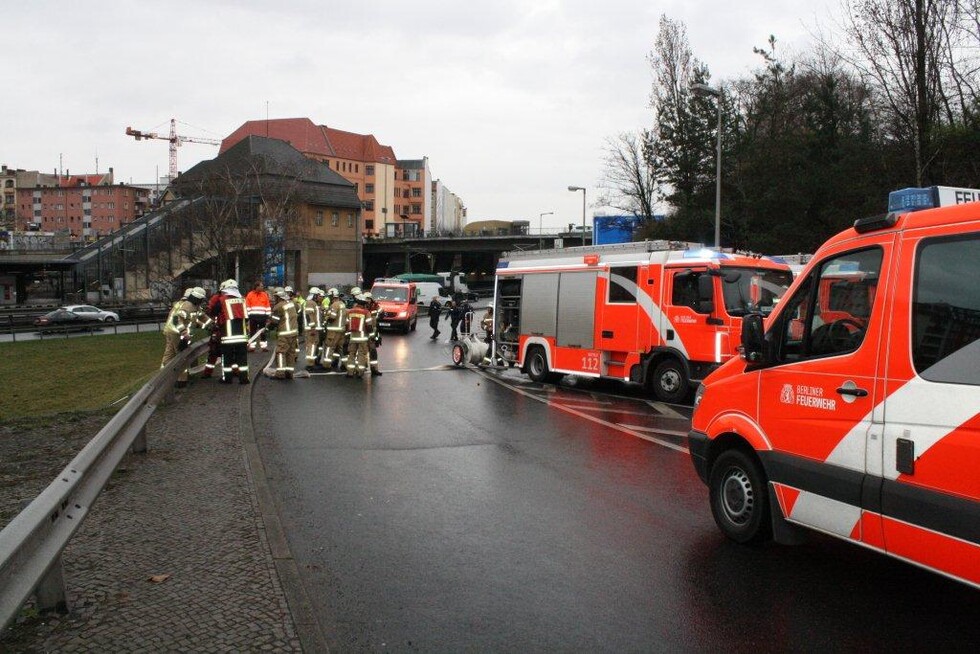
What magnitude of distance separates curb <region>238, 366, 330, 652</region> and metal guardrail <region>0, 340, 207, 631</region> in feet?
3.79

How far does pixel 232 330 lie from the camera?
1386 centimetres

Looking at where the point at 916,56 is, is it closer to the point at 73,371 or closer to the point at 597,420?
the point at 597,420

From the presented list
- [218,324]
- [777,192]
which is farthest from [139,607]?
[777,192]

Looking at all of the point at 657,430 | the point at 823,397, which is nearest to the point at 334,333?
the point at 657,430

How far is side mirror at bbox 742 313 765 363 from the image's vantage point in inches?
214

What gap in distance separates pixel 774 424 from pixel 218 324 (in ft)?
36.5

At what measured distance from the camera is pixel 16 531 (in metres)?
3.52

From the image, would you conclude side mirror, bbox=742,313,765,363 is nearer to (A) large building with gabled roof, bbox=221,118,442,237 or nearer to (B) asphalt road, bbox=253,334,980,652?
(B) asphalt road, bbox=253,334,980,652

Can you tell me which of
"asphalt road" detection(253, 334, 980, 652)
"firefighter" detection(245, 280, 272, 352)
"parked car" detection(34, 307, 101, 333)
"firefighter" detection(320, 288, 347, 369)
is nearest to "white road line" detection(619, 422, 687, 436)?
"asphalt road" detection(253, 334, 980, 652)

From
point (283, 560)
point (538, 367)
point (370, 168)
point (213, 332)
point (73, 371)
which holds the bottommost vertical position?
point (73, 371)

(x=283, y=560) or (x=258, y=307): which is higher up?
(x=258, y=307)

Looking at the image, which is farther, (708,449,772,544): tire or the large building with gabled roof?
the large building with gabled roof

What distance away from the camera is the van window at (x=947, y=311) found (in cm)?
391

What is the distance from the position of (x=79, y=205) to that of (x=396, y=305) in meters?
136
